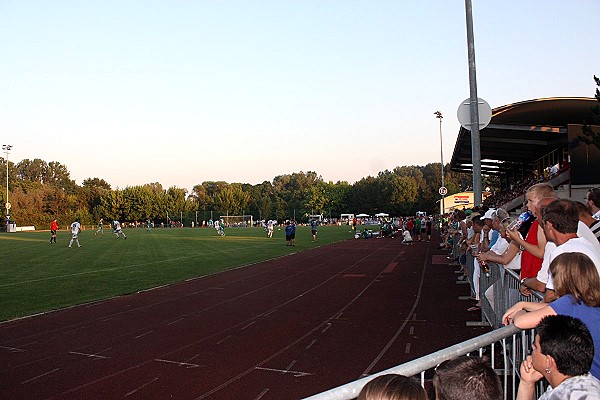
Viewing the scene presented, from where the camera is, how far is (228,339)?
9.17 m

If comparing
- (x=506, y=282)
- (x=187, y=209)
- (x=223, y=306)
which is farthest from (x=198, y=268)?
(x=187, y=209)

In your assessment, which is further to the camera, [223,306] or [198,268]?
[198,268]

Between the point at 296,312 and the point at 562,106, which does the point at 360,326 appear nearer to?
the point at 296,312

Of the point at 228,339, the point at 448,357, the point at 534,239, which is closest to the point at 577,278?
the point at 448,357

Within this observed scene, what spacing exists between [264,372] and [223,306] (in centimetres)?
535

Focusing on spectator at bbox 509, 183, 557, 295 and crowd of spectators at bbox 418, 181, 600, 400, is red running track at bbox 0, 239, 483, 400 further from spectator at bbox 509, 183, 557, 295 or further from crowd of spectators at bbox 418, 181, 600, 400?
crowd of spectators at bbox 418, 181, 600, 400

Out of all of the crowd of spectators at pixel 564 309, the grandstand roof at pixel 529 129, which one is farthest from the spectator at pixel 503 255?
the grandstand roof at pixel 529 129

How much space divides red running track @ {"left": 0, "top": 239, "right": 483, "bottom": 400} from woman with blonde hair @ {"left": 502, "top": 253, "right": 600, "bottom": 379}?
11.6 ft

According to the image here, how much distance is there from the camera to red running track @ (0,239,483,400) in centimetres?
683

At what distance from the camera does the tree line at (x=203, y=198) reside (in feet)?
316

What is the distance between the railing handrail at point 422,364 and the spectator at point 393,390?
20 cm

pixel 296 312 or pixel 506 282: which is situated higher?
pixel 506 282

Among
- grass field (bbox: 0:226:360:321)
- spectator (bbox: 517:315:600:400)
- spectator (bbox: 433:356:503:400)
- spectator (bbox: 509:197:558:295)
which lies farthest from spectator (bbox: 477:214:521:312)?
grass field (bbox: 0:226:360:321)

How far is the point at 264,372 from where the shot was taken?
23.9 feet
